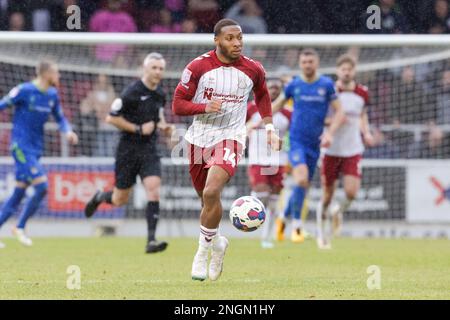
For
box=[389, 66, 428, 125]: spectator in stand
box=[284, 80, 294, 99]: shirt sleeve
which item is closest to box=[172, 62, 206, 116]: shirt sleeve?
box=[284, 80, 294, 99]: shirt sleeve

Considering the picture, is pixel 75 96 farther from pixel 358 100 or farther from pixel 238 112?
pixel 238 112

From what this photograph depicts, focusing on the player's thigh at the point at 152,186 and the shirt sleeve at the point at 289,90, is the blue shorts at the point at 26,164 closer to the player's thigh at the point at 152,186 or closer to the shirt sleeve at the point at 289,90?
the player's thigh at the point at 152,186

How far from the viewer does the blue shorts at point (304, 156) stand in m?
13.8

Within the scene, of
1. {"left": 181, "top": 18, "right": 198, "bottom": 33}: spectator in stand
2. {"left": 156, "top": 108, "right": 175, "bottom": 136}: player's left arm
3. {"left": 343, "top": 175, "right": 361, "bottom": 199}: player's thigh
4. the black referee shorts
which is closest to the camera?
{"left": 156, "top": 108, "right": 175, "bottom": 136}: player's left arm

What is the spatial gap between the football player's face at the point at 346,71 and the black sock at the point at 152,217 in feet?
10.5

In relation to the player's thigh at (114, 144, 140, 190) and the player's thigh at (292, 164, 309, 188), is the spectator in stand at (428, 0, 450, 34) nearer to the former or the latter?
the player's thigh at (292, 164, 309, 188)

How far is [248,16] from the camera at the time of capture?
19656mm

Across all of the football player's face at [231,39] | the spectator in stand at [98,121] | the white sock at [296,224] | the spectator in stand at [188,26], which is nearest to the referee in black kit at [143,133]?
the white sock at [296,224]

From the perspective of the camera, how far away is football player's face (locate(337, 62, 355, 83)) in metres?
14.1

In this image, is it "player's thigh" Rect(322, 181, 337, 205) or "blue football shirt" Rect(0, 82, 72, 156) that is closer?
"blue football shirt" Rect(0, 82, 72, 156)

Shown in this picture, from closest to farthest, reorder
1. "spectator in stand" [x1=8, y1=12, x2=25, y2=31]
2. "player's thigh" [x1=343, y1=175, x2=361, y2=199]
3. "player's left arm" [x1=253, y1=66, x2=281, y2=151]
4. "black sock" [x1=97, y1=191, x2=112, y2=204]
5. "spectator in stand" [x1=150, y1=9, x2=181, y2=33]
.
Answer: "player's left arm" [x1=253, y1=66, x2=281, y2=151]
"black sock" [x1=97, y1=191, x2=112, y2=204]
"player's thigh" [x1=343, y1=175, x2=361, y2=199]
"spectator in stand" [x1=8, y1=12, x2=25, y2=31]
"spectator in stand" [x1=150, y1=9, x2=181, y2=33]

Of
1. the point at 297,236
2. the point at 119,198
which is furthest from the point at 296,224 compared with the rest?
the point at 119,198

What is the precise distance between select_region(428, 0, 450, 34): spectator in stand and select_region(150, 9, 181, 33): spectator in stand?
15.9 feet

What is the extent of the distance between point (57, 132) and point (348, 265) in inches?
321
